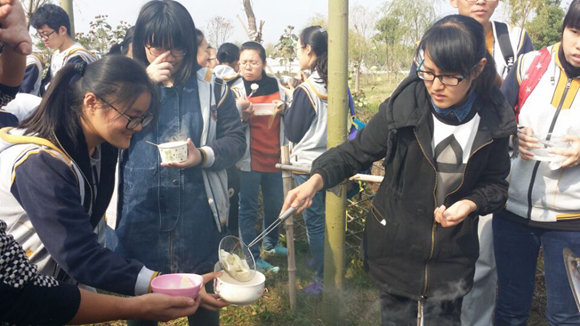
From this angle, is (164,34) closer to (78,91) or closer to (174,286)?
(78,91)

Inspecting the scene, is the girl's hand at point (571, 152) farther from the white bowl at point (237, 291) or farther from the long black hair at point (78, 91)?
the long black hair at point (78, 91)

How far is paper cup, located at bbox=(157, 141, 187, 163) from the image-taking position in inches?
90.0

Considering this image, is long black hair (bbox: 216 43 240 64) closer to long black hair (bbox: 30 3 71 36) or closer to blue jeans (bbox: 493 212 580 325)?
long black hair (bbox: 30 3 71 36)

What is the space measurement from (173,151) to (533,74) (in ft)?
6.71

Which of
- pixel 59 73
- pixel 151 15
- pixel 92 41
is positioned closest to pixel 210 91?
pixel 151 15

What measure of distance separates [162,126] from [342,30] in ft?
4.47

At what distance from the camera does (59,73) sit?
1.91 meters

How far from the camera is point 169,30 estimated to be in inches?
96.4

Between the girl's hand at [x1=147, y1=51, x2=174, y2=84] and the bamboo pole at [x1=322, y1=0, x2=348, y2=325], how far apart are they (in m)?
1.14

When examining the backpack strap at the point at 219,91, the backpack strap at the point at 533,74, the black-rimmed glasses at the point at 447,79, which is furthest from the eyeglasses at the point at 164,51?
the backpack strap at the point at 533,74

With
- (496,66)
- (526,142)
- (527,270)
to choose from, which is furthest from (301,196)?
(496,66)

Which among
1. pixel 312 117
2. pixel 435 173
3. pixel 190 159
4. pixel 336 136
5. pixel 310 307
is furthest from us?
pixel 312 117

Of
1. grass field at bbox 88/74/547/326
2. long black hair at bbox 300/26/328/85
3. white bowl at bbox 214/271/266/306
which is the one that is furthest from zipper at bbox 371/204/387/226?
long black hair at bbox 300/26/328/85

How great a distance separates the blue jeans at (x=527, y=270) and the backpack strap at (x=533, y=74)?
72cm
